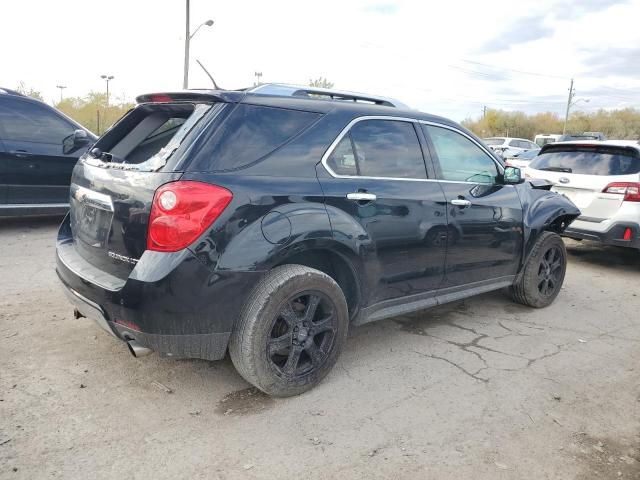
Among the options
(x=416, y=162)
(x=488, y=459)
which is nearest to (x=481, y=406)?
(x=488, y=459)

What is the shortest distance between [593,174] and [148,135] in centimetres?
563

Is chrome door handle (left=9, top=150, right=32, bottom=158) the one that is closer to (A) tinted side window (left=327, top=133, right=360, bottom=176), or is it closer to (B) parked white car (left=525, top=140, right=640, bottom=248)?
(A) tinted side window (left=327, top=133, right=360, bottom=176)

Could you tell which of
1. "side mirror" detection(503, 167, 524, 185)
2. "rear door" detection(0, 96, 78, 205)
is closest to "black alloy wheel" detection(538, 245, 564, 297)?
"side mirror" detection(503, 167, 524, 185)

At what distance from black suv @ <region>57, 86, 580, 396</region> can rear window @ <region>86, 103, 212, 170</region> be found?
12 mm

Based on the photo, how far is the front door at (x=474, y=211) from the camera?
3953 millimetres

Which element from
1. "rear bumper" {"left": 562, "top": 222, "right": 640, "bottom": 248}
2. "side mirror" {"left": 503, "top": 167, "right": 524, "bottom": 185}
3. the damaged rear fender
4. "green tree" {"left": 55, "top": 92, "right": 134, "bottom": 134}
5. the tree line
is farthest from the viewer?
the tree line

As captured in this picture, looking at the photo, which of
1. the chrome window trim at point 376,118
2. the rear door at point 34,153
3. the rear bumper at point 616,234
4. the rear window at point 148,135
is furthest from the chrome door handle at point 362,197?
the rear door at point 34,153

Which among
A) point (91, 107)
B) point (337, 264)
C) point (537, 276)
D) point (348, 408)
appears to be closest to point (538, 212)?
point (537, 276)

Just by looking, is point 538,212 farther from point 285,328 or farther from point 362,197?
point 285,328

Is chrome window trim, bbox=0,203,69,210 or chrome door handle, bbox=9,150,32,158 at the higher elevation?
chrome door handle, bbox=9,150,32,158

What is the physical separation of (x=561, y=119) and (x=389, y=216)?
3551 inches

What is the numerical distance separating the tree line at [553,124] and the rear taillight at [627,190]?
6713 centimetres

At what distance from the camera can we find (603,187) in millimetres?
6465

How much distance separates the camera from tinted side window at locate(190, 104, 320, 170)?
2.78m
